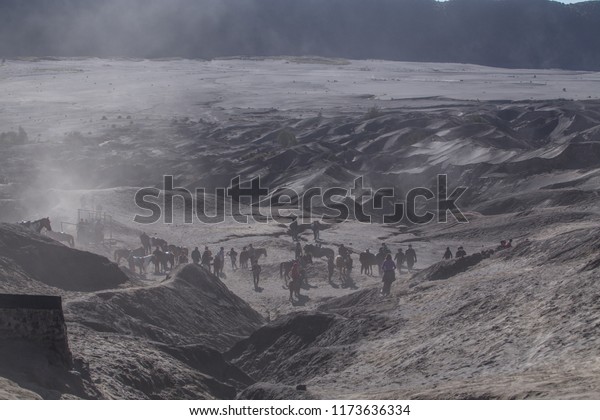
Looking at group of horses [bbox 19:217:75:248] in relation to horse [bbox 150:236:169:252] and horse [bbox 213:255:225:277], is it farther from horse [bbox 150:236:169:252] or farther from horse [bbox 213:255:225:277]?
horse [bbox 213:255:225:277]

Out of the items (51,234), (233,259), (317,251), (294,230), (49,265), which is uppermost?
(294,230)

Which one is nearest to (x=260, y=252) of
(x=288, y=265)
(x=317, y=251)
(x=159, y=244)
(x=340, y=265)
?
(x=317, y=251)

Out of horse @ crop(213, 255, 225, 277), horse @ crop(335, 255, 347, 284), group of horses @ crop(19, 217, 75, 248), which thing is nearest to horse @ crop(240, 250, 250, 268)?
horse @ crop(213, 255, 225, 277)

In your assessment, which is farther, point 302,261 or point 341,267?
point 302,261

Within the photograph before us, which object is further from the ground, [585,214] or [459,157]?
[459,157]

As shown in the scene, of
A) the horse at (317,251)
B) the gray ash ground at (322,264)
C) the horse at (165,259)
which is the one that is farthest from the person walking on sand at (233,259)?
the horse at (165,259)

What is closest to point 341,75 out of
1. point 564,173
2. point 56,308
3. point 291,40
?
point 291,40

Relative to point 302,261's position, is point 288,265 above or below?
below

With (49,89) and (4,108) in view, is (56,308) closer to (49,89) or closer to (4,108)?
(4,108)

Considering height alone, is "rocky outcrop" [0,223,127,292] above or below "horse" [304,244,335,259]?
below

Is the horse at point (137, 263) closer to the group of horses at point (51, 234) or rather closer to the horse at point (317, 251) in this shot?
the group of horses at point (51, 234)

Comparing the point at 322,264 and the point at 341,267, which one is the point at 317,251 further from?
the point at 341,267
